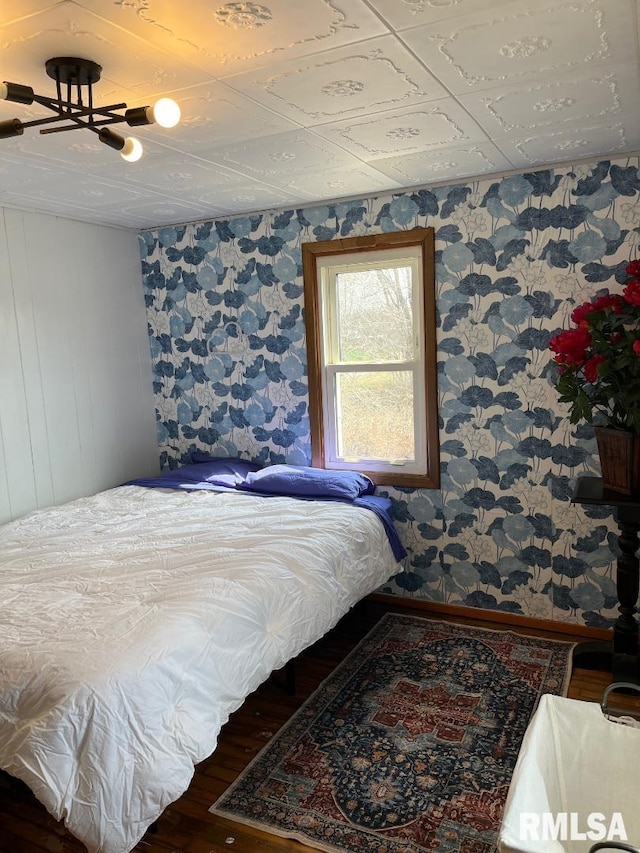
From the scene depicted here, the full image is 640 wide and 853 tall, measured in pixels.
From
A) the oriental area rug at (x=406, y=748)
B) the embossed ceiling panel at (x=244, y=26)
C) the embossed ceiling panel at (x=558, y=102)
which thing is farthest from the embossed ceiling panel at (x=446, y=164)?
the oriental area rug at (x=406, y=748)

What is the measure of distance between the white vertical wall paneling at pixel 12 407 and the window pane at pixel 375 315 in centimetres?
178

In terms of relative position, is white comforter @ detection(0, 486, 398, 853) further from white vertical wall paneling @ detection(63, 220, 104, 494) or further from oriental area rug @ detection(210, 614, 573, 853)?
white vertical wall paneling @ detection(63, 220, 104, 494)

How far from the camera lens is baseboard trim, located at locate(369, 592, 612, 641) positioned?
3254mm

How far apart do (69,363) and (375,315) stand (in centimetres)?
181

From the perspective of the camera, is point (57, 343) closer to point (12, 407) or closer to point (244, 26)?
point (12, 407)

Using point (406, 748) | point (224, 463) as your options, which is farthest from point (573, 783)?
point (224, 463)

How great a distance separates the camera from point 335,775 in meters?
2.29

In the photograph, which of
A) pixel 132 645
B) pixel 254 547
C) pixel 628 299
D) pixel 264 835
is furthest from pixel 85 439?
pixel 628 299

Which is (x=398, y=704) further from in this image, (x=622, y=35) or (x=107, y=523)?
Result: (x=622, y=35)

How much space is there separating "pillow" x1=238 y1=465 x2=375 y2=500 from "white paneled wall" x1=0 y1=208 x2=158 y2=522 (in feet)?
3.26

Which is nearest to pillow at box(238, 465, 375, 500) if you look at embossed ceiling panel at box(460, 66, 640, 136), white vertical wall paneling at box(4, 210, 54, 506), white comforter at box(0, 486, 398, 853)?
white comforter at box(0, 486, 398, 853)

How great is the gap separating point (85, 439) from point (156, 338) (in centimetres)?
86

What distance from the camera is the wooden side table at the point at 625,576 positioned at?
2.70 m

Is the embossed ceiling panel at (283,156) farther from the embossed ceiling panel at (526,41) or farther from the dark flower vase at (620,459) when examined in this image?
the dark flower vase at (620,459)
